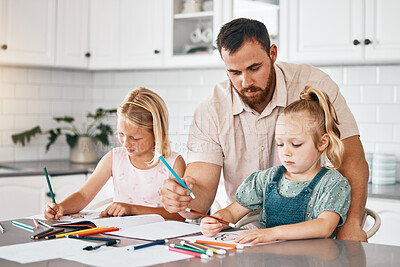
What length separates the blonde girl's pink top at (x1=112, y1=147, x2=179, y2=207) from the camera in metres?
2.49

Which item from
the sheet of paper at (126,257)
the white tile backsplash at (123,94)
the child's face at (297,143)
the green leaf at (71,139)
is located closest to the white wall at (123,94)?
the white tile backsplash at (123,94)

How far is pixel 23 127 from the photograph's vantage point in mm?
4137

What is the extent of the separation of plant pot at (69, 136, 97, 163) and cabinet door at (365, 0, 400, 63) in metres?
2.11

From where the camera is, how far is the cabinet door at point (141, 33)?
386cm

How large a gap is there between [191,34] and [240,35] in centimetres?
171

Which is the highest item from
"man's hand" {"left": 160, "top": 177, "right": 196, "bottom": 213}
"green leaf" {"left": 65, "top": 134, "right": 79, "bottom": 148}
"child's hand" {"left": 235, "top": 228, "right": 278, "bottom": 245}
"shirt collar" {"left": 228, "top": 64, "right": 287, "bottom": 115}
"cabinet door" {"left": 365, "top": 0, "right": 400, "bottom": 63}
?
"cabinet door" {"left": 365, "top": 0, "right": 400, "bottom": 63}

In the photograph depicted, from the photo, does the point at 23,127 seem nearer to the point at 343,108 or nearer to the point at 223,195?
the point at 223,195

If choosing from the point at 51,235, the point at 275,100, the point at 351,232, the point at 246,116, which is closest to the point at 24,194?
the point at 246,116

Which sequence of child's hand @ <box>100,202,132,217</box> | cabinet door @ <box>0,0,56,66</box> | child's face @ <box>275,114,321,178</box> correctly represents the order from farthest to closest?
cabinet door @ <box>0,0,56,66</box> → child's hand @ <box>100,202,132,217</box> → child's face @ <box>275,114,321,178</box>

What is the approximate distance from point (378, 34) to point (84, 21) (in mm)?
2140

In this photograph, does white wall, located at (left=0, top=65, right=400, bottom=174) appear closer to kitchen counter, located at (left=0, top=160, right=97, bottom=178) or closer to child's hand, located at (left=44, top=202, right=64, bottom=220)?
kitchen counter, located at (left=0, top=160, right=97, bottom=178)

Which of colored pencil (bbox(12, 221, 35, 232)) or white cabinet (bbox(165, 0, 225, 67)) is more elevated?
white cabinet (bbox(165, 0, 225, 67))

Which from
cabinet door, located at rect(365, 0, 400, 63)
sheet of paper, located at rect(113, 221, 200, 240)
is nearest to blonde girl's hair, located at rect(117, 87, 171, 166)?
sheet of paper, located at rect(113, 221, 200, 240)

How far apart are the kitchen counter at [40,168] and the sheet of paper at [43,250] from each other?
2.09 metres
